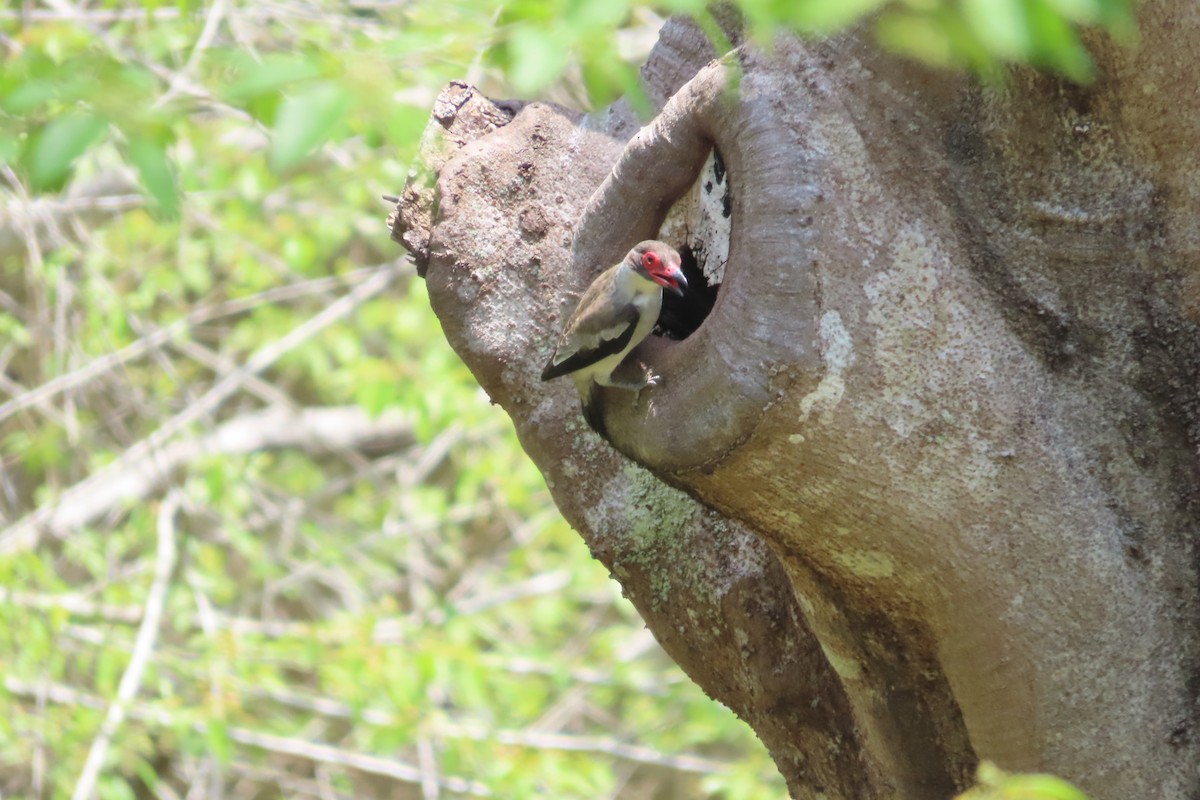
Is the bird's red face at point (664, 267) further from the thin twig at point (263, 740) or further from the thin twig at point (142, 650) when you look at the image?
the thin twig at point (142, 650)

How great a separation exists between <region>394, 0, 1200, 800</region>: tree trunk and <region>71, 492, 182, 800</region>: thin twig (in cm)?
302

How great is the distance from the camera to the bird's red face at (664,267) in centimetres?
216

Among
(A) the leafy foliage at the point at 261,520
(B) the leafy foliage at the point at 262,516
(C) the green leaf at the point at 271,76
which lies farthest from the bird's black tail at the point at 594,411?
(C) the green leaf at the point at 271,76

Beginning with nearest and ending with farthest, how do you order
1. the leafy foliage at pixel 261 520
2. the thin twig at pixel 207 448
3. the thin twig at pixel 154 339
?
the leafy foliage at pixel 261 520 < the thin twig at pixel 154 339 < the thin twig at pixel 207 448

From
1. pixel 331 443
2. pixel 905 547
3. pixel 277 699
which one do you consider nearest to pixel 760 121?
pixel 905 547

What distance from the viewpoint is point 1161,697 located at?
1883 millimetres

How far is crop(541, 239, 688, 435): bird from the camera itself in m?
2.10

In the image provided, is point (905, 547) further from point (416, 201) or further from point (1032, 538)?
point (416, 201)

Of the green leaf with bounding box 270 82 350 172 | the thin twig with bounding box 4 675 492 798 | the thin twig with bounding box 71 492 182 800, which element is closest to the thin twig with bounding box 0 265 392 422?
the thin twig with bounding box 71 492 182 800

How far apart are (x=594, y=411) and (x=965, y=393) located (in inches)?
27.4

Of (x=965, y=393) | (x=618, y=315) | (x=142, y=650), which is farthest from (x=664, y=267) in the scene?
(x=142, y=650)

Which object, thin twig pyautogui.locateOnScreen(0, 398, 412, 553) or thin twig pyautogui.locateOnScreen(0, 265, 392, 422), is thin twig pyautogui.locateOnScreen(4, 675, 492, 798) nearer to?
thin twig pyautogui.locateOnScreen(0, 398, 412, 553)

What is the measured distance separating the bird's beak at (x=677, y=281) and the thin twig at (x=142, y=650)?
297 centimetres

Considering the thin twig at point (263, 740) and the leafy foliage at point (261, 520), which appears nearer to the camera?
the thin twig at point (263, 740)
